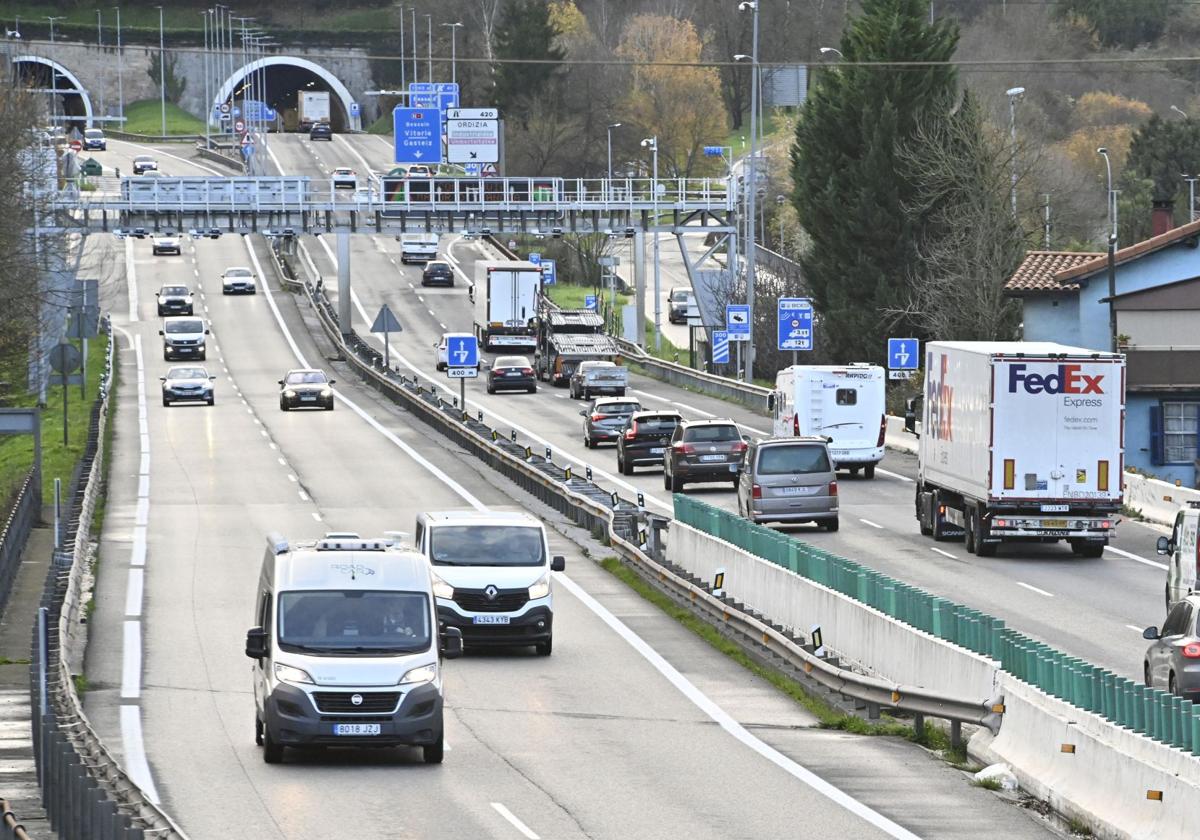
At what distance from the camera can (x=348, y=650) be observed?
18672 mm

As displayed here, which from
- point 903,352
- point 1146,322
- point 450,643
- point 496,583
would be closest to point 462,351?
point 903,352

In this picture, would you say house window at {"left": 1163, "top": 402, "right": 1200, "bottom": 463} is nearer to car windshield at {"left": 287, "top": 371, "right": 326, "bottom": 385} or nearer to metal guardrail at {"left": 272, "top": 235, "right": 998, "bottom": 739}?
metal guardrail at {"left": 272, "top": 235, "right": 998, "bottom": 739}

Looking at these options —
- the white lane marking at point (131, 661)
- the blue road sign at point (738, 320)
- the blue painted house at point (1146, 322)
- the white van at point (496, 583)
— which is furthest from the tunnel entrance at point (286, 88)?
the white van at point (496, 583)

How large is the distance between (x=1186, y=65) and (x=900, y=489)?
115216mm

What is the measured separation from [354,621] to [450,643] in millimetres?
861

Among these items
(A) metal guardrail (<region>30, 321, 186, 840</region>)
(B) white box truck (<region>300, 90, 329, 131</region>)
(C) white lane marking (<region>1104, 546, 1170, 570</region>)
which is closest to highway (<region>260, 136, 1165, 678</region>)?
(C) white lane marking (<region>1104, 546, 1170, 570</region>)

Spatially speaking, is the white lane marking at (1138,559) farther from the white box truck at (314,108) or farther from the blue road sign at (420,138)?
the white box truck at (314,108)

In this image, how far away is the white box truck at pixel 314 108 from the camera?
16562 centimetres

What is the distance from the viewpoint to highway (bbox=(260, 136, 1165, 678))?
27.7 meters

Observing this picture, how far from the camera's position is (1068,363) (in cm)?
3478

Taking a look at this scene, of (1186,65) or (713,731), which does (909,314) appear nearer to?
(713,731)

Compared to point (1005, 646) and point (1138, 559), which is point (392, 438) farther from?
point (1005, 646)

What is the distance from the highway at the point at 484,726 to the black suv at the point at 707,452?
672 millimetres

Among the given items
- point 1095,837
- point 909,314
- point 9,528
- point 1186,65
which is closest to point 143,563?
point 9,528
